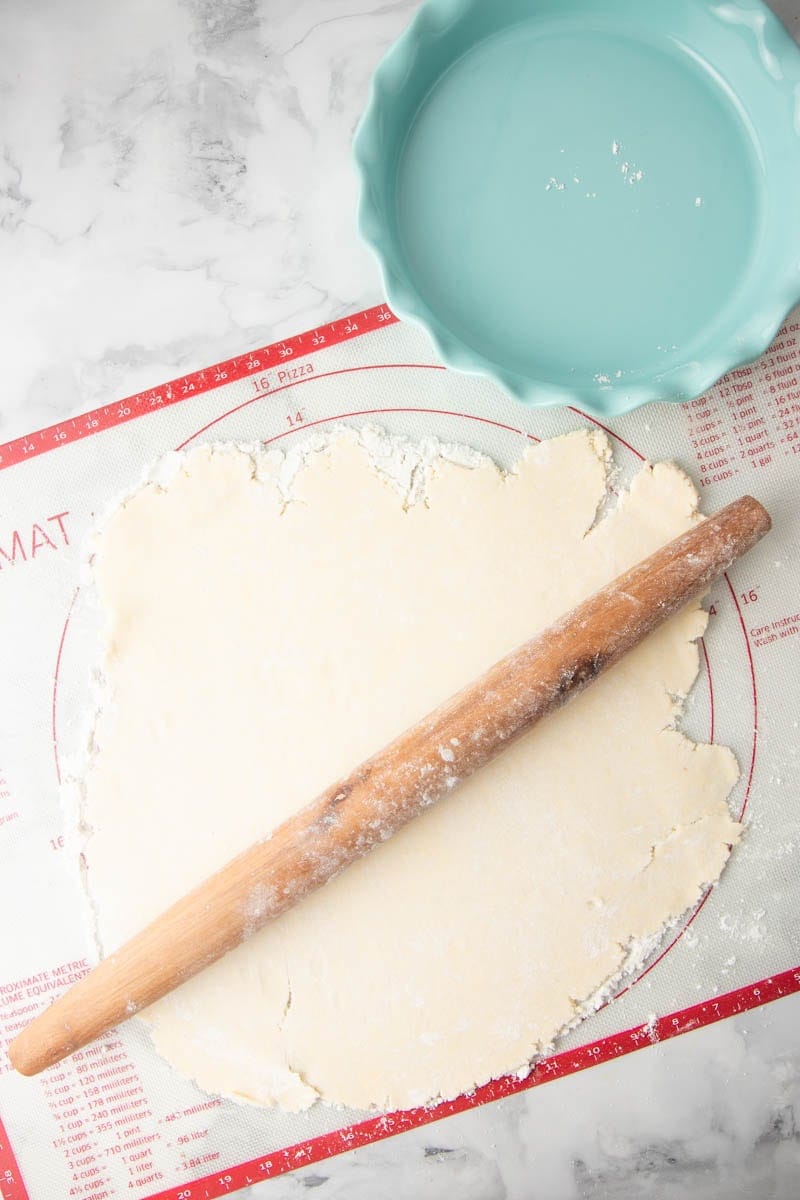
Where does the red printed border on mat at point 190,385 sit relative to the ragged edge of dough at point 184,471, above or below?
above

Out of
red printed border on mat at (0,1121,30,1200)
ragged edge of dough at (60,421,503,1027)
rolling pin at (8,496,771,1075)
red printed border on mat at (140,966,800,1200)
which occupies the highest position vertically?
ragged edge of dough at (60,421,503,1027)

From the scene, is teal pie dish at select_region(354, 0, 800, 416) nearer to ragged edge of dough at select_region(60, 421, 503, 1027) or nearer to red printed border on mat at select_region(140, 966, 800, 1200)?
ragged edge of dough at select_region(60, 421, 503, 1027)

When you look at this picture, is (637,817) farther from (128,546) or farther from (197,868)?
(128,546)

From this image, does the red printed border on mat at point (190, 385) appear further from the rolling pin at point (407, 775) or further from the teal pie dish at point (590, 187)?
the rolling pin at point (407, 775)

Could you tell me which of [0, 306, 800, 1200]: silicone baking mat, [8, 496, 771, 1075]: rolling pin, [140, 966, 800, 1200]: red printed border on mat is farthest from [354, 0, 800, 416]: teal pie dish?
[140, 966, 800, 1200]: red printed border on mat

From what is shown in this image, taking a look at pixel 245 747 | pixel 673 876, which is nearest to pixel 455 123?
pixel 245 747

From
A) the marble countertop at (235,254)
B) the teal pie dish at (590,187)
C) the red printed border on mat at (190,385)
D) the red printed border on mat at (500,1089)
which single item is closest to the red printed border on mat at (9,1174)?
the red printed border on mat at (500,1089)
